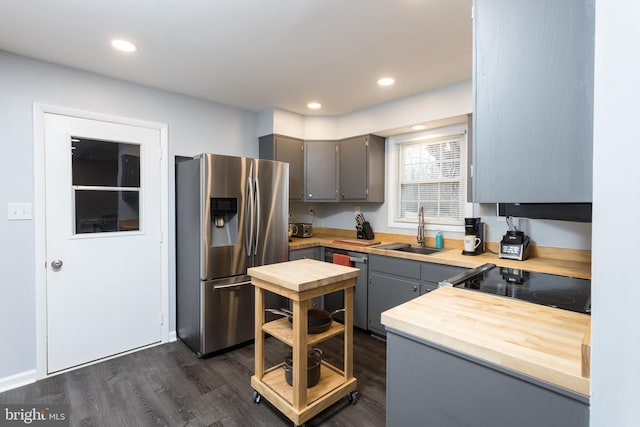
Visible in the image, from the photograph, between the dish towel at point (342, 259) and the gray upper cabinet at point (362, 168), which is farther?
the gray upper cabinet at point (362, 168)

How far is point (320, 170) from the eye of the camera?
3859 mm

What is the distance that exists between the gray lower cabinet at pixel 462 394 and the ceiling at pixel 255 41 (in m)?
1.76

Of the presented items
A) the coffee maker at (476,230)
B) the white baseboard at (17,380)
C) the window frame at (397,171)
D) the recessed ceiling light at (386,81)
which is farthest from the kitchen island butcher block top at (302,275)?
the white baseboard at (17,380)

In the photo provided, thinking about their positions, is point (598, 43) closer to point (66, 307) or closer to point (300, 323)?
point (300, 323)

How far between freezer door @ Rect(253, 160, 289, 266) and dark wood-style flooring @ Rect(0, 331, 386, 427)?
0.91 m

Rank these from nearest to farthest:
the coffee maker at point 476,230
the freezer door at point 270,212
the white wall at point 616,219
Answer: the white wall at point 616,219 < the coffee maker at point 476,230 < the freezer door at point 270,212

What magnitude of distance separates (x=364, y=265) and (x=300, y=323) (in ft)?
4.76

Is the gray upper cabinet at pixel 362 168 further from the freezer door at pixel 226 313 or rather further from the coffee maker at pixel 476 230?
the freezer door at pixel 226 313

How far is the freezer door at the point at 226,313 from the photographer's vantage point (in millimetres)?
2703

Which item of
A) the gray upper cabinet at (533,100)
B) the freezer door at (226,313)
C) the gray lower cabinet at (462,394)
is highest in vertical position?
the gray upper cabinet at (533,100)

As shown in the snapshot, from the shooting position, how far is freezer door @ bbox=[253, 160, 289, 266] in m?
2.98

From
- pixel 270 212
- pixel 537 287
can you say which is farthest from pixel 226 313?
pixel 537 287

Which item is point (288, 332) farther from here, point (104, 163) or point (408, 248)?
point (104, 163)
